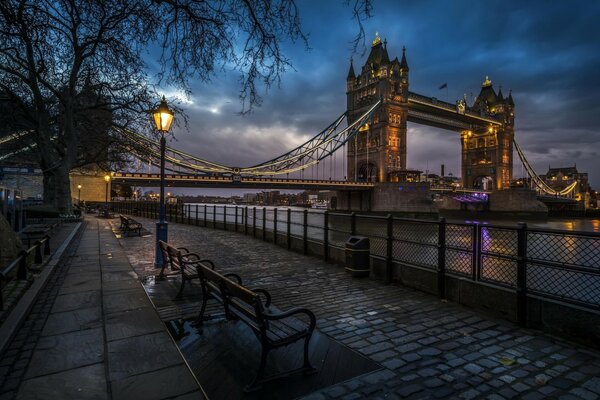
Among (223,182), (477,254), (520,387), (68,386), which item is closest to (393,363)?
(520,387)

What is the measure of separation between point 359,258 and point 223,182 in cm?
4244

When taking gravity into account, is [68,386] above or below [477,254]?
below

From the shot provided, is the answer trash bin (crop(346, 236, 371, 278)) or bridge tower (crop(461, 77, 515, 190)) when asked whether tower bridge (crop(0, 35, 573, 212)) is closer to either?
bridge tower (crop(461, 77, 515, 190))

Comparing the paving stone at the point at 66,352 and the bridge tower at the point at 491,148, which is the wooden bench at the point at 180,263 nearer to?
the paving stone at the point at 66,352

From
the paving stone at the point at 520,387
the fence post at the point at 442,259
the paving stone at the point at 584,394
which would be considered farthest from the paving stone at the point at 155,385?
the fence post at the point at 442,259

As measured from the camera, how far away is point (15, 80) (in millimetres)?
16641

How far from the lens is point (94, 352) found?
357cm

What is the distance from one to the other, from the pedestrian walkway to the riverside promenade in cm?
1

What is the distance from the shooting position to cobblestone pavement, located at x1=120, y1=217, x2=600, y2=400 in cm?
308

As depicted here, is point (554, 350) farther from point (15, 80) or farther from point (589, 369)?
point (15, 80)

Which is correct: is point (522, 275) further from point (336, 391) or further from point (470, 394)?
point (336, 391)

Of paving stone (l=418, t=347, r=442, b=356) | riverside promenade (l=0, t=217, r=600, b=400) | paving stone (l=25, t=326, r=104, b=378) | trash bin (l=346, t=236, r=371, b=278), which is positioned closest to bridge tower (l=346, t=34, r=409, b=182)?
trash bin (l=346, t=236, r=371, b=278)

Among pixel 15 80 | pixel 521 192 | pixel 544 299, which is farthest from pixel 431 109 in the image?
pixel 544 299

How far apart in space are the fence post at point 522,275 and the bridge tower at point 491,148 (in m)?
98.7
